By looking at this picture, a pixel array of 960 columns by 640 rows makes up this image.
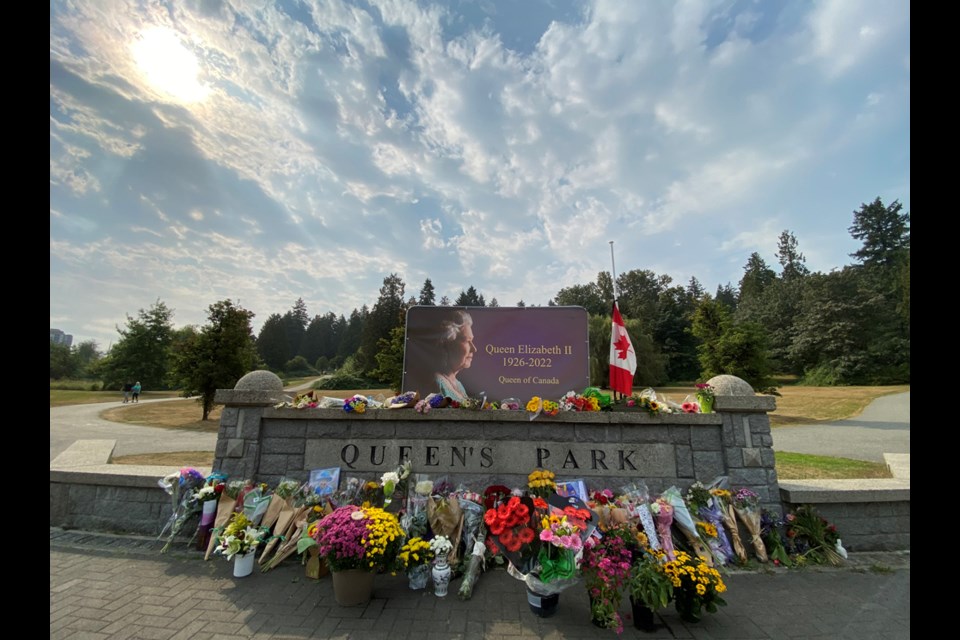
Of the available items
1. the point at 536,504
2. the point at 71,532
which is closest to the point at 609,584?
the point at 536,504

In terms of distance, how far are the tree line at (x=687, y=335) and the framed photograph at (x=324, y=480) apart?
31.3 feet

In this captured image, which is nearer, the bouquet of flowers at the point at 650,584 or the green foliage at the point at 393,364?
the bouquet of flowers at the point at 650,584

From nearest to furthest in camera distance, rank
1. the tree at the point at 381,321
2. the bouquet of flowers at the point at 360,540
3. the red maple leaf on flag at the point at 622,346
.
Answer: the bouquet of flowers at the point at 360,540 < the red maple leaf on flag at the point at 622,346 < the tree at the point at 381,321

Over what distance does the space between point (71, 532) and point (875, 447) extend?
16.0 m

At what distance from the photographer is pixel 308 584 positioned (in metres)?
3.54

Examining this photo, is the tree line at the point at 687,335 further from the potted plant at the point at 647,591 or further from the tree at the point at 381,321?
the potted plant at the point at 647,591

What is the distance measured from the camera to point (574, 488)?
169 inches

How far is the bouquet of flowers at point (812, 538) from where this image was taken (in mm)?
4098

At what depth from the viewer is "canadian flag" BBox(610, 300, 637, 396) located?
5102 mm

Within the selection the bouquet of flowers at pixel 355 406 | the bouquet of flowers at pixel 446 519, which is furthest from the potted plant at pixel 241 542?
the bouquet of flowers at pixel 446 519

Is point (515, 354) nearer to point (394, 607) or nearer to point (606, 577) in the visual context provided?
point (606, 577)

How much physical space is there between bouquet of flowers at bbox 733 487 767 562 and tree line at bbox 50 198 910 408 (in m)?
8.27

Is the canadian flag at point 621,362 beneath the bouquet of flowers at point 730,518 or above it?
above
